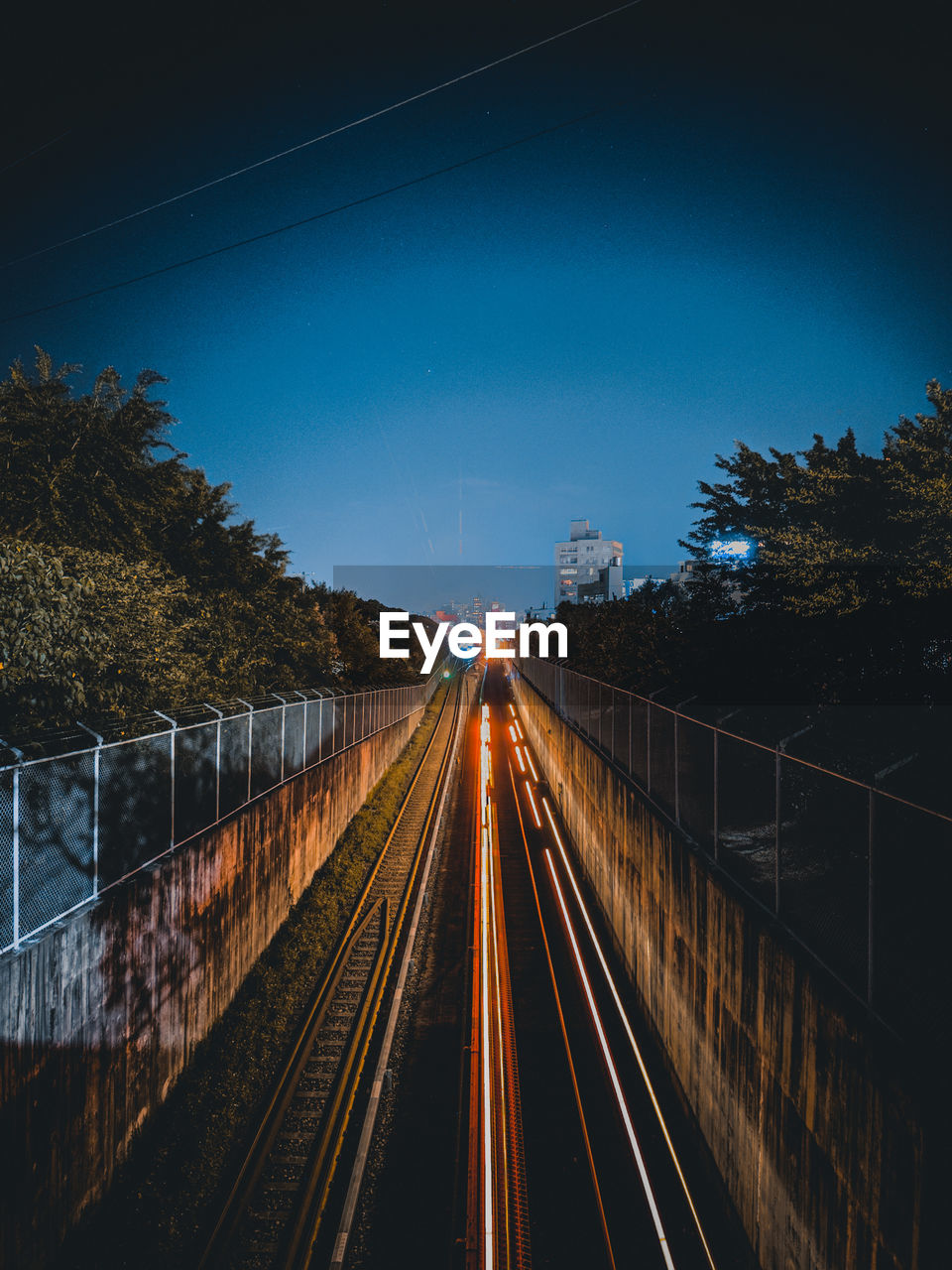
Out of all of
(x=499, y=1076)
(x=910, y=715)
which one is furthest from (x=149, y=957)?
(x=910, y=715)

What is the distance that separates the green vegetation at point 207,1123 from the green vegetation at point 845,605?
10.0 metres

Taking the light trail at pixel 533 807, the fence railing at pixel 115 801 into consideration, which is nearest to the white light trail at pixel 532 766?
the light trail at pixel 533 807

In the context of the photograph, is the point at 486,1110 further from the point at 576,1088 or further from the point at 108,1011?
the point at 108,1011

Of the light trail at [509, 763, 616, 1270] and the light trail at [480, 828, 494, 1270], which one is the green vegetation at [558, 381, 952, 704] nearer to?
the light trail at [509, 763, 616, 1270]

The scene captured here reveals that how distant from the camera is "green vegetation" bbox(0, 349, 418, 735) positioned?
808cm

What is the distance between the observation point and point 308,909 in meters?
12.6

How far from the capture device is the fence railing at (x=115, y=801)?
545 cm

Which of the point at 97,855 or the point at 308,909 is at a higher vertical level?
the point at 97,855

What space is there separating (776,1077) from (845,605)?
354 inches

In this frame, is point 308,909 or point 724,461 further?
point 724,461

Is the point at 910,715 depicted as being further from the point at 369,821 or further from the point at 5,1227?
the point at 369,821

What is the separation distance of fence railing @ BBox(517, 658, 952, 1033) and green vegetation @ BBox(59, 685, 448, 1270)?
6323 mm

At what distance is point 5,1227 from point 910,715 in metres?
12.6

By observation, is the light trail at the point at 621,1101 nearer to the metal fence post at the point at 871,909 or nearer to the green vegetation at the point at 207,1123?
the metal fence post at the point at 871,909
